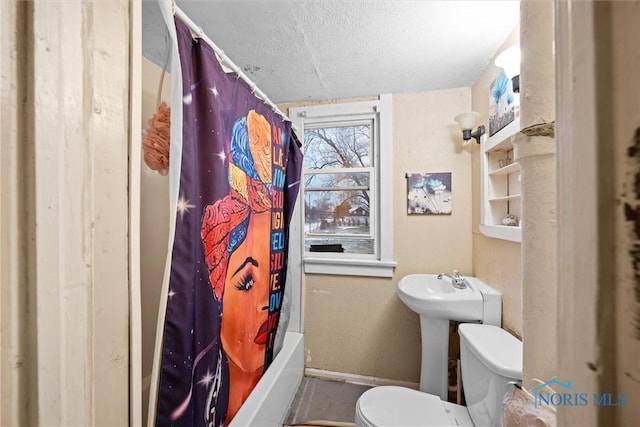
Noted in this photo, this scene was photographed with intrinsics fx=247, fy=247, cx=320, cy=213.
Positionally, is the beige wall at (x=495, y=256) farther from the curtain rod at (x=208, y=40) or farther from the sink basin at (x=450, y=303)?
the curtain rod at (x=208, y=40)

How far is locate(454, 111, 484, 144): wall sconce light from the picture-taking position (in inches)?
59.9

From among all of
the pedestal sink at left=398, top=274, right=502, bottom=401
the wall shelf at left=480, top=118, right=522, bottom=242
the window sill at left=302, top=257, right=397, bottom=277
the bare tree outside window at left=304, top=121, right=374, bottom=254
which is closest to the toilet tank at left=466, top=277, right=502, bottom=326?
the pedestal sink at left=398, top=274, right=502, bottom=401

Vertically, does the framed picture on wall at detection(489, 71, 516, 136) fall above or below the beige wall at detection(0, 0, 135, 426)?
above

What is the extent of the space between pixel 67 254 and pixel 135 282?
6.1 inches

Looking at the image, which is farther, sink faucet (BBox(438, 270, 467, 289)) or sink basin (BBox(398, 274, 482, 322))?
sink faucet (BBox(438, 270, 467, 289))

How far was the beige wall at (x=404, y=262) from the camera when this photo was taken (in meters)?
1.71

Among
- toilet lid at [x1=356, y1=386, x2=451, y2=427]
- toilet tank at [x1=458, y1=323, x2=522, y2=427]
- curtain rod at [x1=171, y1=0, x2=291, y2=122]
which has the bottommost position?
toilet lid at [x1=356, y1=386, x2=451, y2=427]

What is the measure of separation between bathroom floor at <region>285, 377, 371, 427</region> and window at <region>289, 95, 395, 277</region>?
0.81 metres

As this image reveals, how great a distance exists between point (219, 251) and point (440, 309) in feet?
3.75

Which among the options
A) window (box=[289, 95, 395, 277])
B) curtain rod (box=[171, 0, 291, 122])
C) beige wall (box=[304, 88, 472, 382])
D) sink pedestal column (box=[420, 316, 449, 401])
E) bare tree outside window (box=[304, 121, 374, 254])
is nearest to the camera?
curtain rod (box=[171, 0, 291, 122])

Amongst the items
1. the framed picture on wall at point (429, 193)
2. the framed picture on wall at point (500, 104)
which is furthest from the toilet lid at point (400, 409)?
the framed picture on wall at point (500, 104)

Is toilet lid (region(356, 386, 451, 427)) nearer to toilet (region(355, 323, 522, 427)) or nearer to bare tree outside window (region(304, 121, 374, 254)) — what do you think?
toilet (region(355, 323, 522, 427))

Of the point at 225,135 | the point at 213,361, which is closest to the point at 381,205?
the point at 225,135

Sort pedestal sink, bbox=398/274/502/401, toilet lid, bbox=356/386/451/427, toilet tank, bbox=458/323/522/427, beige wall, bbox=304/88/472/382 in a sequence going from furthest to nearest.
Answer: beige wall, bbox=304/88/472/382 → pedestal sink, bbox=398/274/502/401 → toilet lid, bbox=356/386/451/427 → toilet tank, bbox=458/323/522/427
